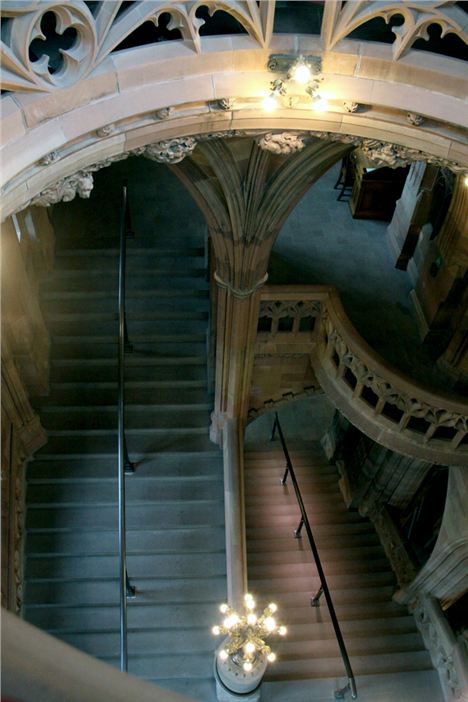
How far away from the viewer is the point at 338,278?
24.7 ft

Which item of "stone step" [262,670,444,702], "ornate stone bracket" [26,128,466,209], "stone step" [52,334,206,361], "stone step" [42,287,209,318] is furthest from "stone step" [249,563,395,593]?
"ornate stone bracket" [26,128,466,209]

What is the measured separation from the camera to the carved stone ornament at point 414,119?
354 centimetres

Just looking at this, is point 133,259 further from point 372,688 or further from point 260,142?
point 372,688

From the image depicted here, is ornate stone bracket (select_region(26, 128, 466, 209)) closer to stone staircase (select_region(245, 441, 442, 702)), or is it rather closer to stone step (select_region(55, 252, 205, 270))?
stone step (select_region(55, 252, 205, 270))

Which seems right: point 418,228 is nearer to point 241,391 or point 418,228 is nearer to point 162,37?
point 241,391

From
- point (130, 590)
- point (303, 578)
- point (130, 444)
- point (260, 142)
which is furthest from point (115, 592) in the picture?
point (260, 142)

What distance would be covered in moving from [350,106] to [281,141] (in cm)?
56

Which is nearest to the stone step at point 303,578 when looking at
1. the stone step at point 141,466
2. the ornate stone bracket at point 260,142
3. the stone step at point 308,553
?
the stone step at point 308,553

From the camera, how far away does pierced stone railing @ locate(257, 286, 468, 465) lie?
20.5 ft

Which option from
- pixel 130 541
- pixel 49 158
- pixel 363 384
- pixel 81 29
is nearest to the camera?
pixel 81 29

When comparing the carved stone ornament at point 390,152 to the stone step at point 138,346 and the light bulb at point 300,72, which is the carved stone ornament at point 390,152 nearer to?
the light bulb at point 300,72

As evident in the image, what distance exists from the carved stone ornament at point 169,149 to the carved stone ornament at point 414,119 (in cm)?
120

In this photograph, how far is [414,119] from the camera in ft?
11.6

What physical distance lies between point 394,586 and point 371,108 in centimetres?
705
